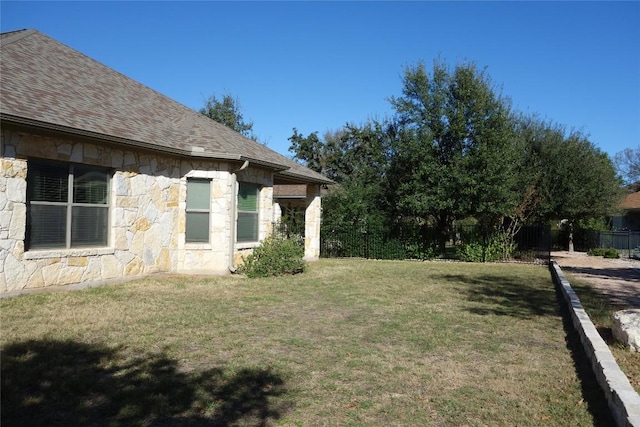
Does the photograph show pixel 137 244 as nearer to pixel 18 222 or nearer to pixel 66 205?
pixel 66 205

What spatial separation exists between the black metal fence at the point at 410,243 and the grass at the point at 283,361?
37.2 ft

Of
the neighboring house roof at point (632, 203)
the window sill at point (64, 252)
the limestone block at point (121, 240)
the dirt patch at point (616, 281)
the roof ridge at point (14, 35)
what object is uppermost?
the roof ridge at point (14, 35)

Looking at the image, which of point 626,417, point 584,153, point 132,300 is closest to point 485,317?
Result: point 626,417

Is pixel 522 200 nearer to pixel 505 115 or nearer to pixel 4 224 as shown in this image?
pixel 505 115

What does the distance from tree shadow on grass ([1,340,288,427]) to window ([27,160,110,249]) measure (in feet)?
13.8

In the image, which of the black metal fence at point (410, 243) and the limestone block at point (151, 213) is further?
the black metal fence at point (410, 243)

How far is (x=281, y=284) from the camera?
11852 mm

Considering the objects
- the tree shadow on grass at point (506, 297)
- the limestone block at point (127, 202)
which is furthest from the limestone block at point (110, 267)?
the tree shadow on grass at point (506, 297)

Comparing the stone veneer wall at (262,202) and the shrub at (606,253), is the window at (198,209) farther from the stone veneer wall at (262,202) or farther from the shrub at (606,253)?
the shrub at (606,253)

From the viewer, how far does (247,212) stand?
45.6 ft

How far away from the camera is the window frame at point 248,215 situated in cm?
1349

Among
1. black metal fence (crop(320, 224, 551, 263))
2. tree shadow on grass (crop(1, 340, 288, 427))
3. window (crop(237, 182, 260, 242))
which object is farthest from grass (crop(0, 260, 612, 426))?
black metal fence (crop(320, 224, 551, 263))

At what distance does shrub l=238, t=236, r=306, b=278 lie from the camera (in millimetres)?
13082

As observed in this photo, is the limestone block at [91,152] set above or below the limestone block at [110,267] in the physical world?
above
